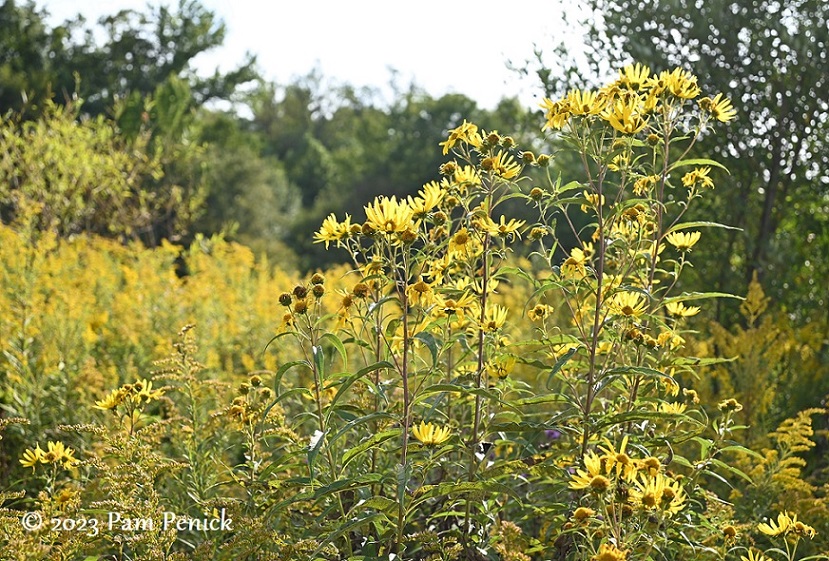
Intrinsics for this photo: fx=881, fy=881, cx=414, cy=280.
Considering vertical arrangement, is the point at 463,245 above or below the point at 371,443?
above

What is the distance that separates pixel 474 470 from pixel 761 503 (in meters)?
1.15

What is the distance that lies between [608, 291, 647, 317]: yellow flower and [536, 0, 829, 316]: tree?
8.33 ft

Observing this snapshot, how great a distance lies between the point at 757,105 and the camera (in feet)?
14.9

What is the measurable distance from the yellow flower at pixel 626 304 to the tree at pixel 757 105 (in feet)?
8.33

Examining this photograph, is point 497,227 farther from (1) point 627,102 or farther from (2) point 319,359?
(2) point 319,359

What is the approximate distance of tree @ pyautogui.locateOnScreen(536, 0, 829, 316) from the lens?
4414 millimetres

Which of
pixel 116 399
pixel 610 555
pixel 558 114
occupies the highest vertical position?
pixel 558 114

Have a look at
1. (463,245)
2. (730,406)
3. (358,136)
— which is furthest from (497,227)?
(358,136)

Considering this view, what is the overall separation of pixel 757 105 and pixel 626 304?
2.86m

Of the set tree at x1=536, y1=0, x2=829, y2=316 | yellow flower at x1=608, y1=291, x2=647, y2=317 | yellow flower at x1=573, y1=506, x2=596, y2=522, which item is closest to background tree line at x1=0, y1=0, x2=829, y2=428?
tree at x1=536, y1=0, x2=829, y2=316

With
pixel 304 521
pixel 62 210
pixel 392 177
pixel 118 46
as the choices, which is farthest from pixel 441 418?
pixel 118 46

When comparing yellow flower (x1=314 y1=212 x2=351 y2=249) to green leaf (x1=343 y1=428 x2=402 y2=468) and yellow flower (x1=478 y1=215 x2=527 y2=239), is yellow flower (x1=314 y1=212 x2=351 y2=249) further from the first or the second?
green leaf (x1=343 y1=428 x2=402 y2=468)

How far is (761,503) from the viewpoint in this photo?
107 inches

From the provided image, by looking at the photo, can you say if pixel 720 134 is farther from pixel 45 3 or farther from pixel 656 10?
pixel 45 3
